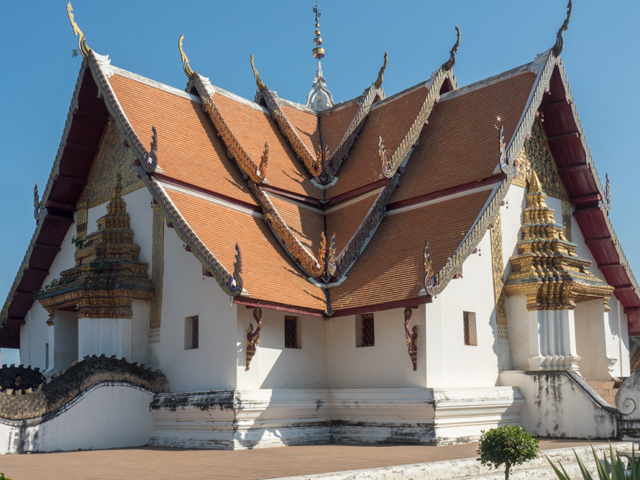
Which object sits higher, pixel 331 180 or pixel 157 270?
pixel 331 180

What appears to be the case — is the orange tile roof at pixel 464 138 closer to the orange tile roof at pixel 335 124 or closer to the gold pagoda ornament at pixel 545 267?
the gold pagoda ornament at pixel 545 267

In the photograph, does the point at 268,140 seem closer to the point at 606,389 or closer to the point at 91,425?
the point at 91,425

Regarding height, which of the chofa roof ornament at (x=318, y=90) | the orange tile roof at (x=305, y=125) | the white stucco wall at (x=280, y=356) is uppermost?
the chofa roof ornament at (x=318, y=90)

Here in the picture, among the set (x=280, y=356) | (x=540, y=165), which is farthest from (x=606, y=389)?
(x=280, y=356)

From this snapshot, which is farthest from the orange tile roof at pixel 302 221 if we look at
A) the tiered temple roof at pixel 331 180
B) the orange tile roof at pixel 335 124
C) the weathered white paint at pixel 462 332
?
the weathered white paint at pixel 462 332

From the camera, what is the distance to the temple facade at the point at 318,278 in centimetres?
1075

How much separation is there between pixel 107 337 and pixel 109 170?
10.3 feet

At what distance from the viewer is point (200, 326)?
1127cm

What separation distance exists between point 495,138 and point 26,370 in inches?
337

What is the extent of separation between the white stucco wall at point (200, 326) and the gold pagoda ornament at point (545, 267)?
4.46 meters

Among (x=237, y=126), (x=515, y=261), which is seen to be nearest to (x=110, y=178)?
(x=237, y=126)

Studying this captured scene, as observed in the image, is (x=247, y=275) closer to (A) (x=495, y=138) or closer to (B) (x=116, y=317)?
(B) (x=116, y=317)

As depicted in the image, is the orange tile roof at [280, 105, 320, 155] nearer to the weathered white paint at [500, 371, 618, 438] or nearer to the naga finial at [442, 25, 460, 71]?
the naga finial at [442, 25, 460, 71]

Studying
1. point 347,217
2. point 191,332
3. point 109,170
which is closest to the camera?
point 191,332
